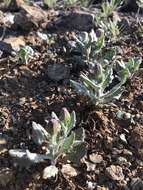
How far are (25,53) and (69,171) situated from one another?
1.14m

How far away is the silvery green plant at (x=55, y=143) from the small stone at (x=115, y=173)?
0.70 ft

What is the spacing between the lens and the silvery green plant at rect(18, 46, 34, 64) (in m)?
3.67

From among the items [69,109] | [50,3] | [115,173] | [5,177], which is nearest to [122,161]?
[115,173]

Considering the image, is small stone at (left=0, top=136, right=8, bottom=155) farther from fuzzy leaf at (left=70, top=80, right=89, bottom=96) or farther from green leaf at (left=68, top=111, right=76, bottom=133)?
fuzzy leaf at (left=70, top=80, right=89, bottom=96)

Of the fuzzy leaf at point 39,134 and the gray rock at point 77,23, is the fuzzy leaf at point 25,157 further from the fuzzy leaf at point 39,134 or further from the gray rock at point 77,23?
the gray rock at point 77,23

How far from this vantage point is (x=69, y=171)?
295 centimetres

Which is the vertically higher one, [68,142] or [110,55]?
[110,55]

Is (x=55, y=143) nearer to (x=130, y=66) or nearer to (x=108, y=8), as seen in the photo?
(x=130, y=66)

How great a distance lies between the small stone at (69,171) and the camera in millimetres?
2941

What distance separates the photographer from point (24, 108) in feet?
11.0

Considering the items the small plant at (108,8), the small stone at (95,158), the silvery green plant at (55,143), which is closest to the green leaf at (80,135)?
the silvery green plant at (55,143)

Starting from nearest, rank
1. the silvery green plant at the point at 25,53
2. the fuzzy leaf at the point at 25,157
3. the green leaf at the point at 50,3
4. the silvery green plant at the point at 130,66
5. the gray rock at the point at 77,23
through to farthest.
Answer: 1. the fuzzy leaf at the point at 25,157
2. the silvery green plant at the point at 130,66
3. the silvery green plant at the point at 25,53
4. the gray rock at the point at 77,23
5. the green leaf at the point at 50,3

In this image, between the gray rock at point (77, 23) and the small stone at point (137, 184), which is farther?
the gray rock at point (77, 23)

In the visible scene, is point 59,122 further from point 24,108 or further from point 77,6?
point 77,6
